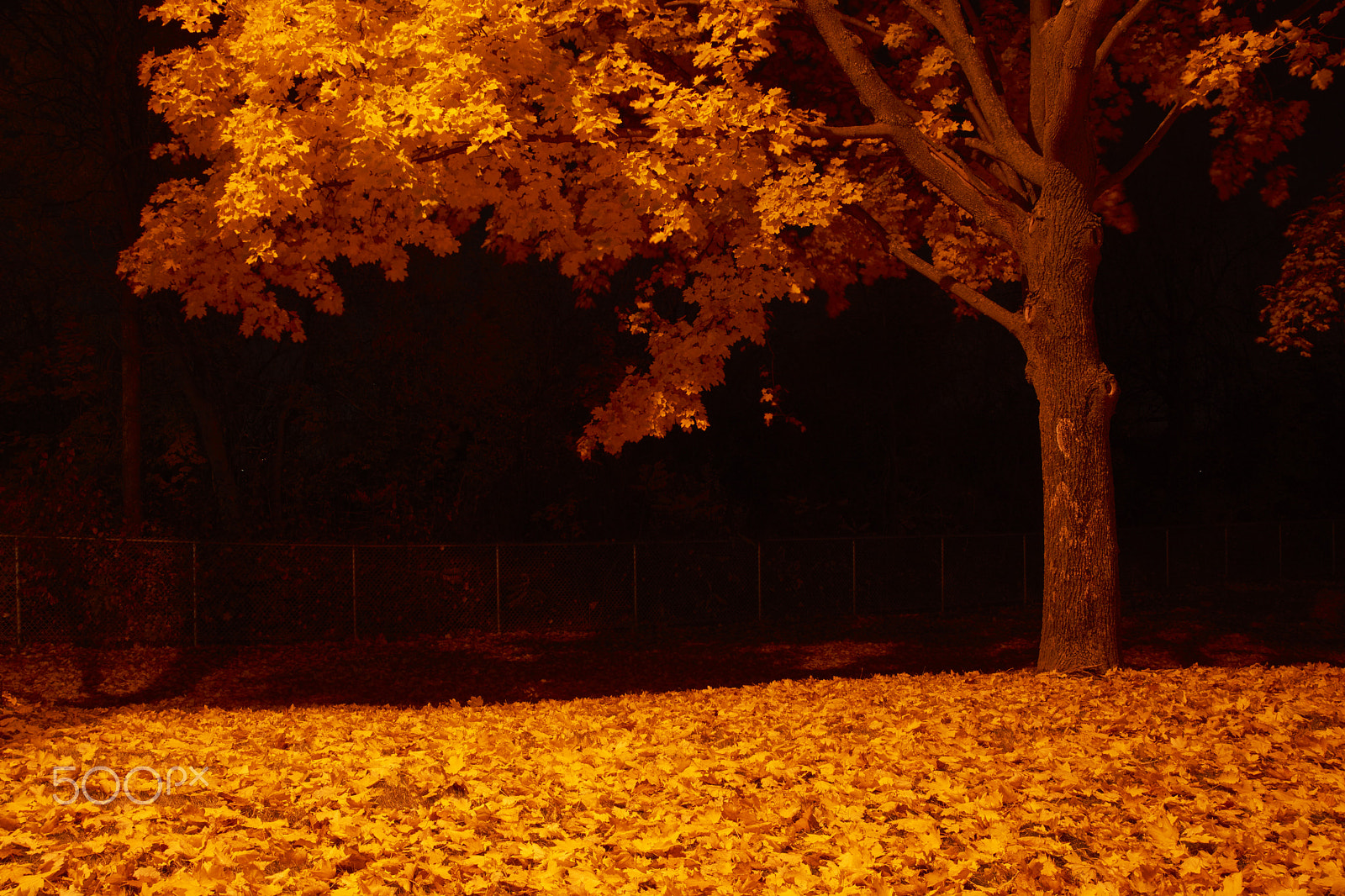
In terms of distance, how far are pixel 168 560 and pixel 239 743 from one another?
10.0 m

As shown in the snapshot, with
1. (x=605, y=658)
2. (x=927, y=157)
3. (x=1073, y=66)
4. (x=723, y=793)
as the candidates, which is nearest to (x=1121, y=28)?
(x=1073, y=66)

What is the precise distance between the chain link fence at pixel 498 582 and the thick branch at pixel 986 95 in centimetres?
1001

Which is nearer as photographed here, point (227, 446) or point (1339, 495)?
point (227, 446)

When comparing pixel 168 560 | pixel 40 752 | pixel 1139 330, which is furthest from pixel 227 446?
pixel 1139 330

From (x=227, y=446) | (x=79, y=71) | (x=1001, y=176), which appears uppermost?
(x=79, y=71)

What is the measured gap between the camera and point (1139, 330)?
103ft

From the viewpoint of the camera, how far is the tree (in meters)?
8.05

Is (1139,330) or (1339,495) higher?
(1139,330)

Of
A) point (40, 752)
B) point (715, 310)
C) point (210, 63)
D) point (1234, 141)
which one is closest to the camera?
point (40, 752)

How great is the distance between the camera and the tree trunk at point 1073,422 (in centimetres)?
873

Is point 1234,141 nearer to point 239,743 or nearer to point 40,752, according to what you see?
point 239,743

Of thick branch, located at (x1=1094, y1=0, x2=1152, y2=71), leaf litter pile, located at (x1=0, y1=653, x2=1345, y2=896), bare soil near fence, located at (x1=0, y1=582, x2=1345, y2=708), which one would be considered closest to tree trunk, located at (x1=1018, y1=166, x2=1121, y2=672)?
thick branch, located at (x1=1094, y1=0, x2=1152, y2=71)
